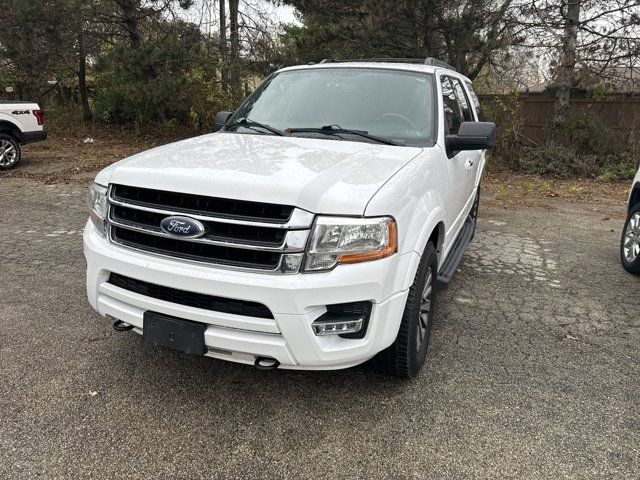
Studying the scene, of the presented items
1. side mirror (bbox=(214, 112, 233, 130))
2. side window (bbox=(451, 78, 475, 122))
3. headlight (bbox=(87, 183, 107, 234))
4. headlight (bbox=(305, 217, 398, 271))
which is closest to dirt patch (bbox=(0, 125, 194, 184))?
side mirror (bbox=(214, 112, 233, 130))

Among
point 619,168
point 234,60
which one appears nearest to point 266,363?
point 619,168

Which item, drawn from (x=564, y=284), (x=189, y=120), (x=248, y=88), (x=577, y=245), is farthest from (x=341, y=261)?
(x=189, y=120)

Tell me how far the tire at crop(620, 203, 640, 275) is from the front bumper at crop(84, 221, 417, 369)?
3.54 meters

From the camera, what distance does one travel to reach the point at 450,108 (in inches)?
156

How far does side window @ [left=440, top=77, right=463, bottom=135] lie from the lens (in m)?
3.75

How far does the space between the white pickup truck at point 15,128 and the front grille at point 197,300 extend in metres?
8.97

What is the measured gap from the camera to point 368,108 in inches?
142

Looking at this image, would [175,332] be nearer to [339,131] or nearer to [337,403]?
[337,403]

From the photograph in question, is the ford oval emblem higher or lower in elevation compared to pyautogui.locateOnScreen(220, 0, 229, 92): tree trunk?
lower

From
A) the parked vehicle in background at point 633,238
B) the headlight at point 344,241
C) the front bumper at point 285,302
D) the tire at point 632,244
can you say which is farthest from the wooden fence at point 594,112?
the headlight at point 344,241

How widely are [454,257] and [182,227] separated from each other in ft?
8.13

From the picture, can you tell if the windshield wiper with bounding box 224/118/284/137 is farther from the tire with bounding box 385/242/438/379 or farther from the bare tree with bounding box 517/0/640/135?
the bare tree with bounding box 517/0/640/135

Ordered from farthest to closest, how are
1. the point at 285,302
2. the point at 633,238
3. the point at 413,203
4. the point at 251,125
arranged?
the point at 633,238, the point at 251,125, the point at 413,203, the point at 285,302

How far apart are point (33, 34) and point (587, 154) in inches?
549
